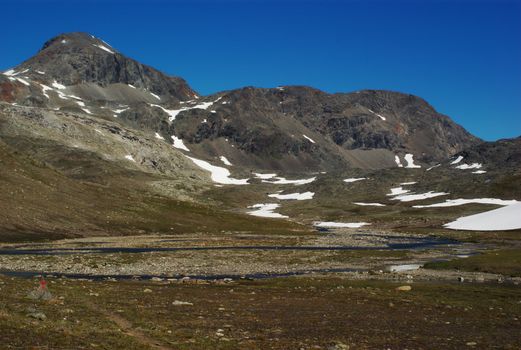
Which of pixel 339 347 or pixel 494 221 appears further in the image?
pixel 494 221

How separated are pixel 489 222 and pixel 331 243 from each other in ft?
259

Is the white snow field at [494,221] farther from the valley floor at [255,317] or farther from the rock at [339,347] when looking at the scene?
the rock at [339,347]

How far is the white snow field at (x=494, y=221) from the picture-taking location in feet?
505

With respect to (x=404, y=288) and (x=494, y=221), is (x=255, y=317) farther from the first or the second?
(x=494, y=221)

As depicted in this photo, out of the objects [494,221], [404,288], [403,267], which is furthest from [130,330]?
[494,221]

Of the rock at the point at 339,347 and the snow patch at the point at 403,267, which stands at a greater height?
the rock at the point at 339,347

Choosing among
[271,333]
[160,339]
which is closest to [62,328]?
[160,339]

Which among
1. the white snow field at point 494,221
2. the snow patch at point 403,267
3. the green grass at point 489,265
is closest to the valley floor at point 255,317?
the green grass at point 489,265

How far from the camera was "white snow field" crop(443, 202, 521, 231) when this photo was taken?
15386 cm

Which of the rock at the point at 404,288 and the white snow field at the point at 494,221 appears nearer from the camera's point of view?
the rock at the point at 404,288

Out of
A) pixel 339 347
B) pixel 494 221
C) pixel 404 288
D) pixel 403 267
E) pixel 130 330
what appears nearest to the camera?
pixel 339 347

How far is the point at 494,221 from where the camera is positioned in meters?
161

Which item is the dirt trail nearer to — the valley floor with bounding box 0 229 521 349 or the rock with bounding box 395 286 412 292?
the valley floor with bounding box 0 229 521 349

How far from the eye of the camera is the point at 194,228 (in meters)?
130
